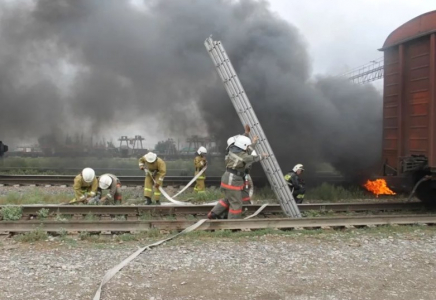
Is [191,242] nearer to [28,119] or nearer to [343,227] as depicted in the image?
[343,227]

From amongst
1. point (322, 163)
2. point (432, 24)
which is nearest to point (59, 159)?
point (322, 163)

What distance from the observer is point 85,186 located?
7.41 metres

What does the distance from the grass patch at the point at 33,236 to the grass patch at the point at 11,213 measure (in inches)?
45.6

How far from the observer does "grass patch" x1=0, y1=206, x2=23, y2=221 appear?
20.0ft

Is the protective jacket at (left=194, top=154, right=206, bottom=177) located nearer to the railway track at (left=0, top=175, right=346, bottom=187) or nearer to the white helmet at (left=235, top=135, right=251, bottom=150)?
the railway track at (left=0, top=175, right=346, bottom=187)

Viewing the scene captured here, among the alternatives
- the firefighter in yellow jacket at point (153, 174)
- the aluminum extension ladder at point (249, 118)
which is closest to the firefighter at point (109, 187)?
the firefighter in yellow jacket at point (153, 174)

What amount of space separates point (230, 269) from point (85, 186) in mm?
4216

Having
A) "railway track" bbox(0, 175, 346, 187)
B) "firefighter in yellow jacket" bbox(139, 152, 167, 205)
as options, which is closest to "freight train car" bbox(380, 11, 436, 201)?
"railway track" bbox(0, 175, 346, 187)

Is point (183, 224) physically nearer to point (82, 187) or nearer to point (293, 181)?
point (82, 187)

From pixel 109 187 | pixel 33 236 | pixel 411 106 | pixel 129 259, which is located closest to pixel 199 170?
pixel 109 187

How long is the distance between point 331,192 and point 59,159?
10694mm

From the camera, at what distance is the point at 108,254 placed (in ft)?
14.6

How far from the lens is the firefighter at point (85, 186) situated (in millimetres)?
7117

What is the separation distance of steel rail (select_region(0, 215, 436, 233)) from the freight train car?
1447mm
